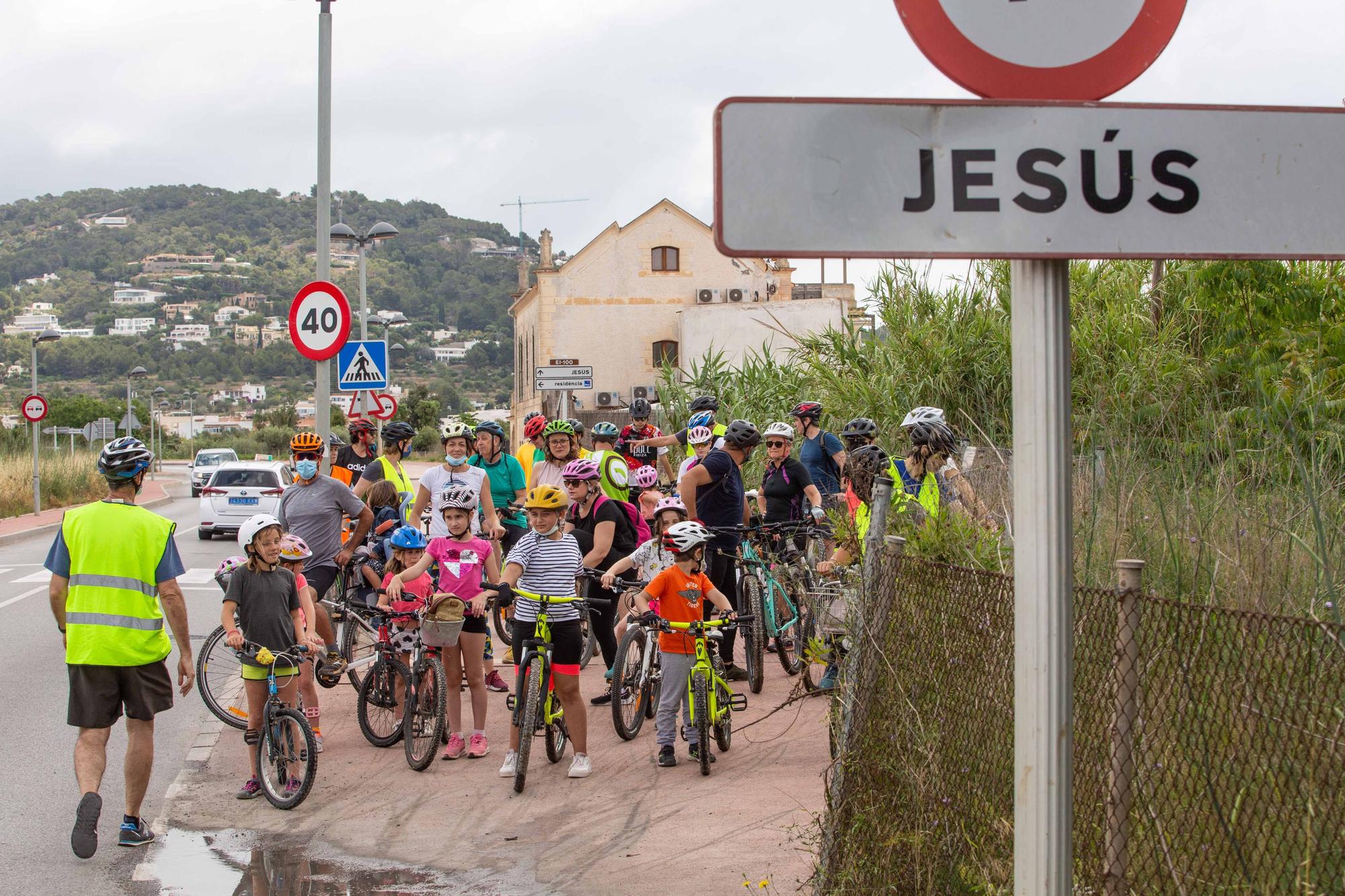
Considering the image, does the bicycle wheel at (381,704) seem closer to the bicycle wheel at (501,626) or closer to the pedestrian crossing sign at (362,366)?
the bicycle wheel at (501,626)

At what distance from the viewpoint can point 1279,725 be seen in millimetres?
3186

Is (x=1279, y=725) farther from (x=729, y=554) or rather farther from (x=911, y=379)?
(x=911, y=379)

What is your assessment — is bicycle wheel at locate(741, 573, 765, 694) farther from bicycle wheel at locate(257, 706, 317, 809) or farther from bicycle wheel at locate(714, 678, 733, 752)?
bicycle wheel at locate(257, 706, 317, 809)

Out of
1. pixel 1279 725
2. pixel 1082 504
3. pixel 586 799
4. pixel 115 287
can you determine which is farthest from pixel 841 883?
pixel 115 287

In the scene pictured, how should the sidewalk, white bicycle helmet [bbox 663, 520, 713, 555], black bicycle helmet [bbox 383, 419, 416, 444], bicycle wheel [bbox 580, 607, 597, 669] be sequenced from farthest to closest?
1. the sidewalk
2. black bicycle helmet [bbox 383, 419, 416, 444]
3. bicycle wheel [bbox 580, 607, 597, 669]
4. white bicycle helmet [bbox 663, 520, 713, 555]

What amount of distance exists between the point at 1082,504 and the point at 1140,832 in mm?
1937

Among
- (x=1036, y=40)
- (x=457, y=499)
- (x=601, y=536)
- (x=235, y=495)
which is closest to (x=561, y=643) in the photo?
(x=457, y=499)

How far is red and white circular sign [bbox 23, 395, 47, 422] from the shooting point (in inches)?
1288

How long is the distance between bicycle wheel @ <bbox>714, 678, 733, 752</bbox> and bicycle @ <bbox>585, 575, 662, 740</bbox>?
0.58 meters

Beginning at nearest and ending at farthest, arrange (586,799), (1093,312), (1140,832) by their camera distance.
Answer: (1140,832) → (586,799) → (1093,312)

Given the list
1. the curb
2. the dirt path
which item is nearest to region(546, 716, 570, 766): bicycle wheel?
the dirt path

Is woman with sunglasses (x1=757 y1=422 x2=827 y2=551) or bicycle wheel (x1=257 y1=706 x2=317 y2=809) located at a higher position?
woman with sunglasses (x1=757 y1=422 x2=827 y2=551)

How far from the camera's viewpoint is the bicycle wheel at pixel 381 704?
8.67 m

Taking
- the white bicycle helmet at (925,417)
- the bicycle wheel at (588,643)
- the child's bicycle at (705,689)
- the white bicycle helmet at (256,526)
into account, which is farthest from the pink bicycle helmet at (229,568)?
the white bicycle helmet at (925,417)
